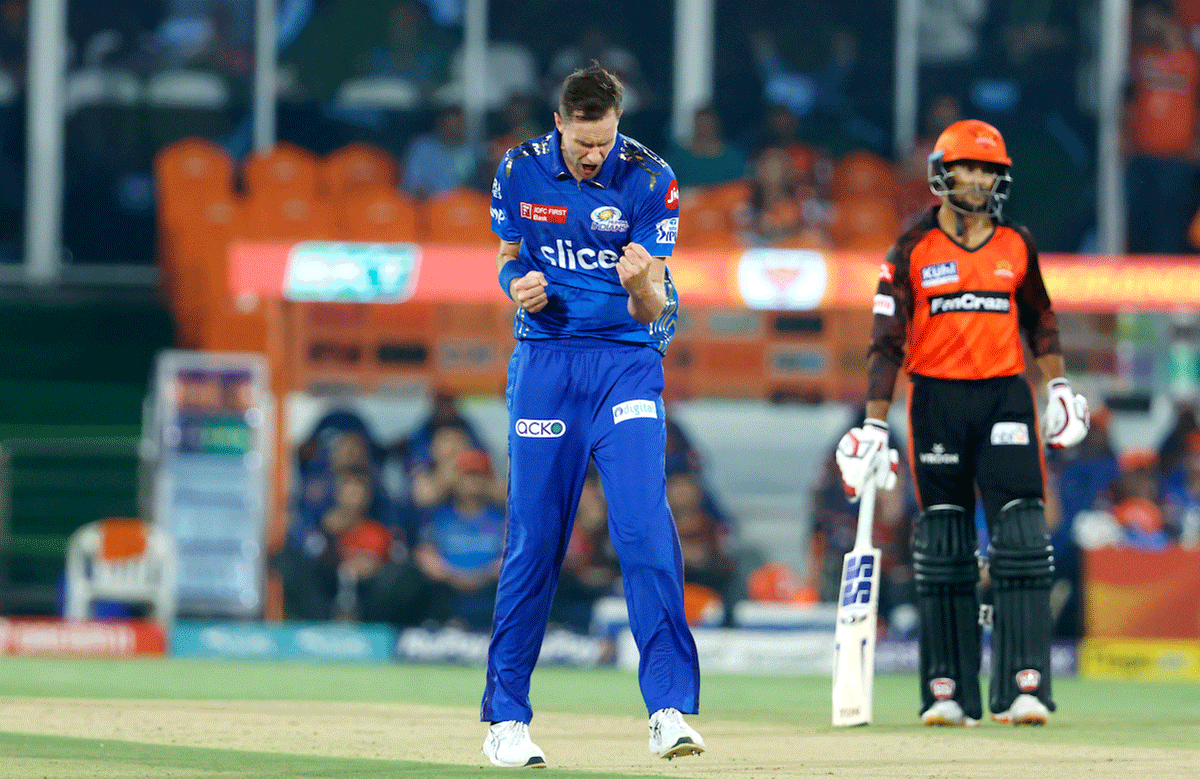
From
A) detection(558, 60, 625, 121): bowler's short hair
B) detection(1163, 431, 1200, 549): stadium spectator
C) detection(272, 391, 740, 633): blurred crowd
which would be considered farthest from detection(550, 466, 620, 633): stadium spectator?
detection(558, 60, 625, 121): bowler's short hair

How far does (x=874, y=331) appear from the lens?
7.55 meters

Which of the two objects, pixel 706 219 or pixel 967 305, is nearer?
pixel 967 305

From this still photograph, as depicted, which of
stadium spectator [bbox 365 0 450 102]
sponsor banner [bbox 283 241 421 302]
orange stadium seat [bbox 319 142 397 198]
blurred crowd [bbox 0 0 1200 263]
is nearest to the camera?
sponsor banner [bbox 283 241 421 302]

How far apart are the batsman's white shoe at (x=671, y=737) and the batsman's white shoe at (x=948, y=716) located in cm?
185

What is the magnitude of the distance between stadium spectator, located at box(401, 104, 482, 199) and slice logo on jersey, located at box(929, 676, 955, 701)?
952 centimetres

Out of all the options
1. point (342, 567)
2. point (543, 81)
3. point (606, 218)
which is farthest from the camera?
point (543, 81)

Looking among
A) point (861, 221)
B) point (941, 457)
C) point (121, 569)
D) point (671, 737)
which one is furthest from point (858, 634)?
point (861, 221)

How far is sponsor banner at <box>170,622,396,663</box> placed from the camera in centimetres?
1189

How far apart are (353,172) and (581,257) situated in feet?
35.6

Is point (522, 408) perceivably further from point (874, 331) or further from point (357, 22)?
point (357, 22)

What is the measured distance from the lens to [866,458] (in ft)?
24.4

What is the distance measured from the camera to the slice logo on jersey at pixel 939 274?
7.45m

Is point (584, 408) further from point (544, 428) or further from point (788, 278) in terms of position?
point (788, 278)

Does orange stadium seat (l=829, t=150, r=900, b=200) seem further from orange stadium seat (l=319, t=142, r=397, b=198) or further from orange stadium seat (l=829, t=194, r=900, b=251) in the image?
orange stadium seat (l=319, t=142, r=397, b=198)
